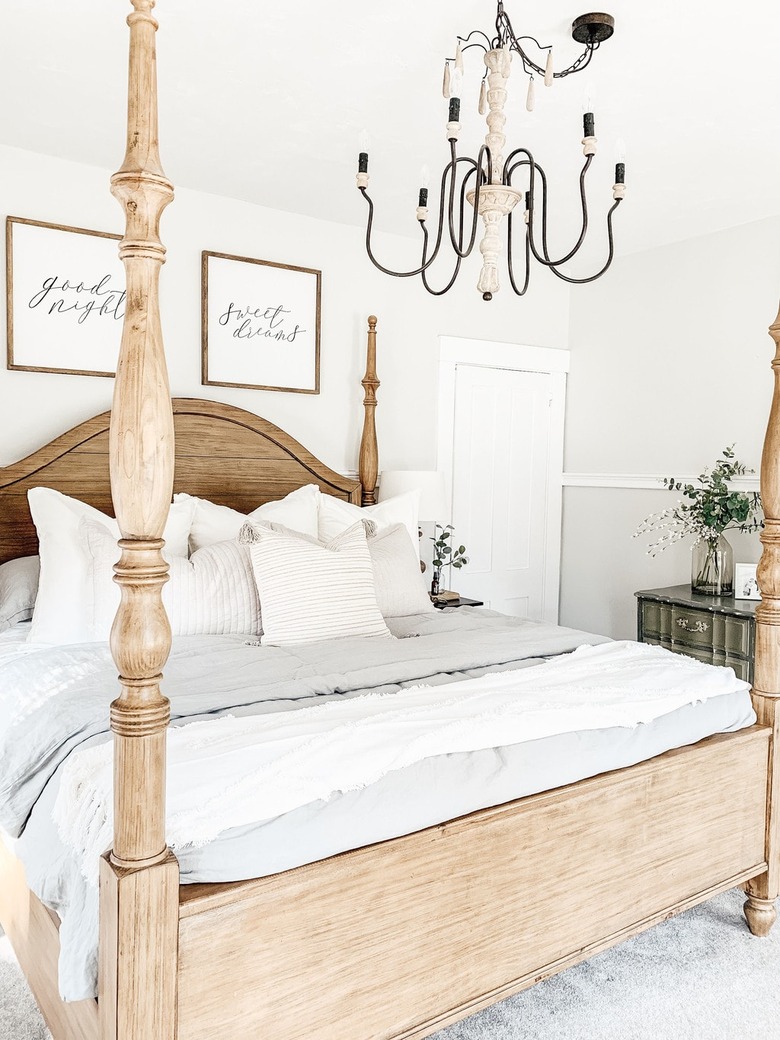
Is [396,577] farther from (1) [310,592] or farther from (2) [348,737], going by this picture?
(2) [348,737]

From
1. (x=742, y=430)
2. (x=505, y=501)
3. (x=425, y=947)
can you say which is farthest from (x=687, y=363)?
(x=425, y=947)

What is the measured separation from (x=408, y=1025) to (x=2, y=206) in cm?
305

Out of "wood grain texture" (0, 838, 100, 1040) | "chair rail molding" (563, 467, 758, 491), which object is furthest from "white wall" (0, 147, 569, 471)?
"wood grain texture" (0, 838, 100, 1040)

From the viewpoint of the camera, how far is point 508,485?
459 cm

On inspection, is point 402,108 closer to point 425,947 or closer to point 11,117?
point 11,117

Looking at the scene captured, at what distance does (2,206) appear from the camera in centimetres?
307

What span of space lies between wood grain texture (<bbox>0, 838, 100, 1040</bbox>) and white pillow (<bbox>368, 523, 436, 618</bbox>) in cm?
143

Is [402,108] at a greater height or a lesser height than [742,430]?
greater

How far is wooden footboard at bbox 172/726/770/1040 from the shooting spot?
1353mm

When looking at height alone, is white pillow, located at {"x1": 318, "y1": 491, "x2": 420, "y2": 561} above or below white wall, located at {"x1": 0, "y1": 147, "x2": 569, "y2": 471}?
below

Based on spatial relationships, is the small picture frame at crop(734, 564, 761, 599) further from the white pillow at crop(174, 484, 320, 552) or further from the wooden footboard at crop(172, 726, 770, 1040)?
the white pillow at crop(174, 484, 320, 552)

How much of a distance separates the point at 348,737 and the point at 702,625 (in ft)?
7.91

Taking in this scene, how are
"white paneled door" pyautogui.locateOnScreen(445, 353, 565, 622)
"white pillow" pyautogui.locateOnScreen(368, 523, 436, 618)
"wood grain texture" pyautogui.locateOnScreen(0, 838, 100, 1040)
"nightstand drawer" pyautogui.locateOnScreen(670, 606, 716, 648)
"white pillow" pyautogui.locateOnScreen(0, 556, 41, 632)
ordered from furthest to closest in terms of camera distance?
"white paneled door" pyautogui.locateOnScreen(445, 353, 565, 622), "nightstand drawer" pyautogui.locateOnScreen(670, 606, 716, 648), "white pillow" pyautogui.locateOnScreen(368, 523, 436, 618), "white pillow" pyautogui.locateOnScreen(0, 556, 41, 632), "wood grain texture" pyautogui.locateOnScreen(0, 838, 100, 1040)

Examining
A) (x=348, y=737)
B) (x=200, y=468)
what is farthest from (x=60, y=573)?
(x=348, y=737)
